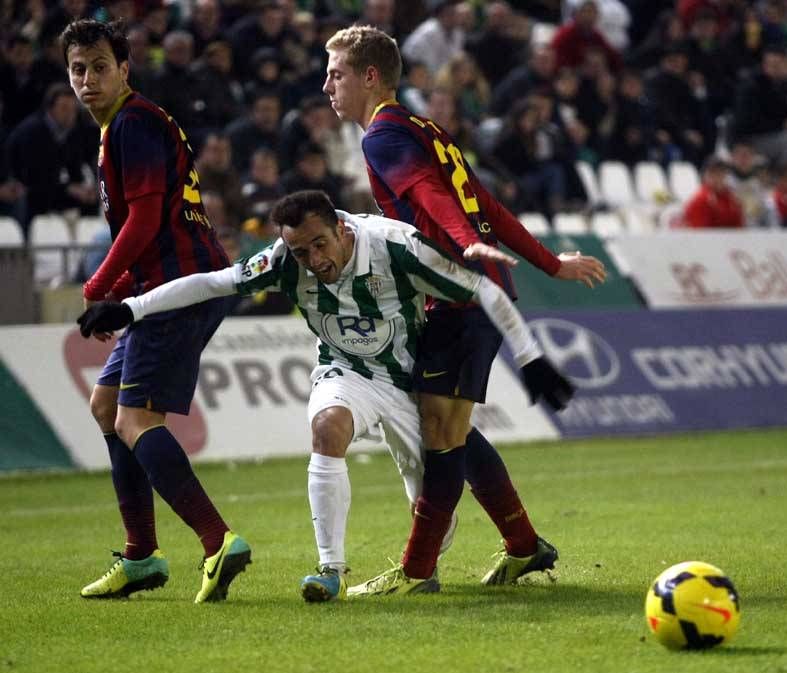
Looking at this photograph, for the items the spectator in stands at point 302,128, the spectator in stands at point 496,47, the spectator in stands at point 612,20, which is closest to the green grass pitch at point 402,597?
the spectator in stands at point 302,128

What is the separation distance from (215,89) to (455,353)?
34.2 ft

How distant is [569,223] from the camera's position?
1733cm

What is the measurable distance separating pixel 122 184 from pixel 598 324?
8.21m

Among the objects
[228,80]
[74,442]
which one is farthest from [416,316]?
[228,80]

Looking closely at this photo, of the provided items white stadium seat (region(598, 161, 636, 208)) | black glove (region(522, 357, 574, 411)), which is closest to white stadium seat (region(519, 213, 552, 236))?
white stadium seat (region(598, 161, 636, 208))

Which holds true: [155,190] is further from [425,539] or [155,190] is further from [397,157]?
[425,539]

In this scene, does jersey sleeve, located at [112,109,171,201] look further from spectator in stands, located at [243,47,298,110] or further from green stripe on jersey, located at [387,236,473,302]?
spectator in stands, located at [243,47,298,110]

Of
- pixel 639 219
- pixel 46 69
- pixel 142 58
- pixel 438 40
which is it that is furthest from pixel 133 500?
pixel 438 40

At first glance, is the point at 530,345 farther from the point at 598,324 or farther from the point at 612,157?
the point at 612,157

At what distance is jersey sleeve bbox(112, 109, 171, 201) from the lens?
243 inches

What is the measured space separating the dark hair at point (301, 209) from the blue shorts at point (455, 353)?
65 centimetres

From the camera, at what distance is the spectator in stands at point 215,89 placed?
15.9 m

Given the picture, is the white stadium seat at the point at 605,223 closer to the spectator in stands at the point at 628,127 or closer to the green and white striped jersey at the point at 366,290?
the spectator in stands at the point at 628,127

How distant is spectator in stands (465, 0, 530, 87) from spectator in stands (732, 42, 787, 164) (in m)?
3.14
